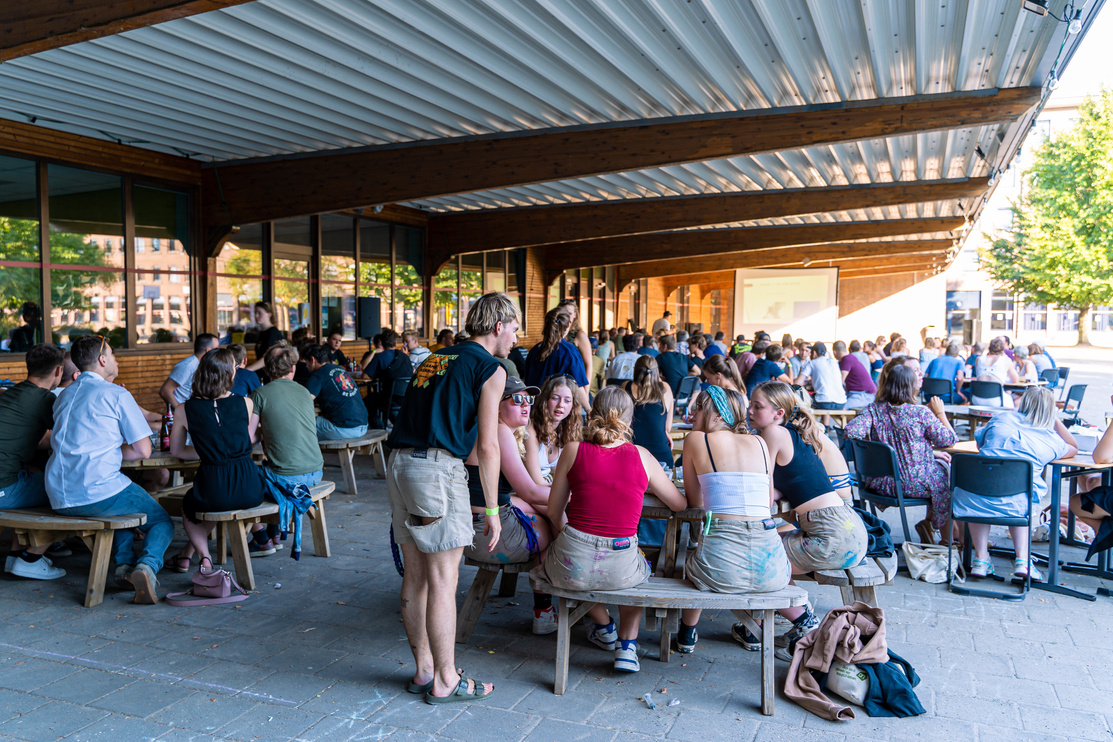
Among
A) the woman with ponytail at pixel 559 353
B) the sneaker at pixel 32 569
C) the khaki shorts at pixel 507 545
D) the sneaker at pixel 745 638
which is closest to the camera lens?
the khaki shorts at pixel 507 545

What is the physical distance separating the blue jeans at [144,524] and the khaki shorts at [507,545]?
182 cm

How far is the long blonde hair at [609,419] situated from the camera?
3219mm

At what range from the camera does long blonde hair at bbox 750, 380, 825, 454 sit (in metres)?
3.85

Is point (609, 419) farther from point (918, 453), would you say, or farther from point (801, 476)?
point (918, 453)

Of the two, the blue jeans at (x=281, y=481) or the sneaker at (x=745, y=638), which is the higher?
the blue jeans at (x=281, y=481)

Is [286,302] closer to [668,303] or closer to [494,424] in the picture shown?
[494,424]

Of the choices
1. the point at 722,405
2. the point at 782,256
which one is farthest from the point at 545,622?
the point at 782,256

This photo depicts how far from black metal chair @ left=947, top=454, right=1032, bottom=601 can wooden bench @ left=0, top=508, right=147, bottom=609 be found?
4353 mm

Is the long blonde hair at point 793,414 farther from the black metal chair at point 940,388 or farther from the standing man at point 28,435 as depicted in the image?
the black metal chair at point 940,388

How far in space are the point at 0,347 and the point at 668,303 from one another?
21773mm

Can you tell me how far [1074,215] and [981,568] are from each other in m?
30.8

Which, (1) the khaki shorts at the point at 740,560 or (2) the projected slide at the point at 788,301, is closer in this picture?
(1) the khaki shorts at the point at 740,560

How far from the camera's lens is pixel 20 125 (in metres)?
7.67

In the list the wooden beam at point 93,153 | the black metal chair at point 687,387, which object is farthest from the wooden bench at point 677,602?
the wooden beam at point 93,153
